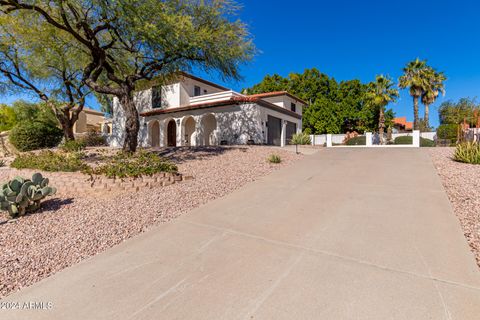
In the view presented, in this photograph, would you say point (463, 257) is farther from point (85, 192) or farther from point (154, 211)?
point (85, 192)

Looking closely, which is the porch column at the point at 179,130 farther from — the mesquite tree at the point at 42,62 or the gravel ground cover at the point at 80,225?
the gravel ground cover at the point at 80,225

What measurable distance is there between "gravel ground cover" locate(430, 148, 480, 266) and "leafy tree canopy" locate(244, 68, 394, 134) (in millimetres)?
22552

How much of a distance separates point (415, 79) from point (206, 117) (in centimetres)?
2537

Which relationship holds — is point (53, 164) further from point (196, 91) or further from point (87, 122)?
point (87, 122)

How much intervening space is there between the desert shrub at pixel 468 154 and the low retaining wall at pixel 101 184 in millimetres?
10122

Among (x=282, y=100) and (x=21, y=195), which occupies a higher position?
(x=282, y=100)

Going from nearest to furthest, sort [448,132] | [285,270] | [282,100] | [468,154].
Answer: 1. [285,270]
2. [468,154]
3. [282,100]
4. [448,132]

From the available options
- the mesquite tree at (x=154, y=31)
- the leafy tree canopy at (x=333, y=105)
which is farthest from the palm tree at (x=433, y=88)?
the mesquite tree at (x=154, y=31)

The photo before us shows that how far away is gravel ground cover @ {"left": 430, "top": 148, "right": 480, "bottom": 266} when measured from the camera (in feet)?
11.8

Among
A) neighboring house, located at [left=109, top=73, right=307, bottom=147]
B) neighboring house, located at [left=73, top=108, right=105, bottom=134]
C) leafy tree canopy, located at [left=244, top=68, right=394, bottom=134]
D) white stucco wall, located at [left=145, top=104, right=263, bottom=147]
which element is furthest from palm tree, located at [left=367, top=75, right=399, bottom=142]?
neighboring house, located at [left=73, top=108, right=105, bottom=134]

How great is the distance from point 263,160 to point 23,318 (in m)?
9.03

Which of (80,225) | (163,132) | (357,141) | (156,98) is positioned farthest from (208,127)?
(80,225)

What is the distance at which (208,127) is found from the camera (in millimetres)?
20656

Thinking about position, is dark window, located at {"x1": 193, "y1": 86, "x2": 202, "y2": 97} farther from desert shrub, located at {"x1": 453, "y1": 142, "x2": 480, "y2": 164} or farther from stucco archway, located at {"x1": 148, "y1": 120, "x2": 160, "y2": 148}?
desert shrub, located at {"x1": 453, "y1": 142, "x2": 480, "y2": 164}
